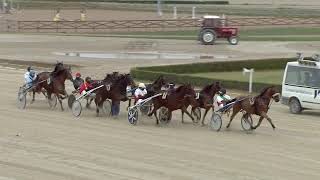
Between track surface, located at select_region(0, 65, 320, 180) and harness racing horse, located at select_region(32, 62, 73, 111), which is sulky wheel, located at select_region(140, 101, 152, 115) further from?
harness racing horse, located at select_region(32, 62, 73, 111)

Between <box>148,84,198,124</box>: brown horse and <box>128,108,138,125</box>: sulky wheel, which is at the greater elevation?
<box>148,84,198,124</box>: brown horse

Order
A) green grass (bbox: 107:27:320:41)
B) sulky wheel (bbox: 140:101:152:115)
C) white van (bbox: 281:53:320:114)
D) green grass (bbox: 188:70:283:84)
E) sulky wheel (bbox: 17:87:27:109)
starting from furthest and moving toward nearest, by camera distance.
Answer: green grass (bbox: 107:27:320:41), green grass (bbox: 188:70:283:84), white van (bbox: 281:53:320:114), sulky wheel (bbox: 17:87:27:109), sulky wheel (bbox: 140:101:152:115)

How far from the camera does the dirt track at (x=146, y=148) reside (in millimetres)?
12992

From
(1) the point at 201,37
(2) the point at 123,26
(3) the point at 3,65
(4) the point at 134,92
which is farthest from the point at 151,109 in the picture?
(2) the point at 123,26

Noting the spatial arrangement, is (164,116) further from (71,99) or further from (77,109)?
(71,99)

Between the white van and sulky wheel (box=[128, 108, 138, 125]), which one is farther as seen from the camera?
the white van

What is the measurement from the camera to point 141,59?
38000 millimetres

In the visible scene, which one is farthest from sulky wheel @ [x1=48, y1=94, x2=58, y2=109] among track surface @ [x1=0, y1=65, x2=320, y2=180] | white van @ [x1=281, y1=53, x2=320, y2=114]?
white van @ [x1=281, y1=53, x2=320, y2=114]

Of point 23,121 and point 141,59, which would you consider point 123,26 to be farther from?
point 23,121

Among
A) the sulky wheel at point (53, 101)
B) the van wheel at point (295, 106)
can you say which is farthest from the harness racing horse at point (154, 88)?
the van wheel at point (295, 106)

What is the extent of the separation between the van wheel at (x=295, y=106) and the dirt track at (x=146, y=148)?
0.25 meters

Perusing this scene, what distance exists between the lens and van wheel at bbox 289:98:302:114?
72.9 feet

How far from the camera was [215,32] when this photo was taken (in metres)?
47.3

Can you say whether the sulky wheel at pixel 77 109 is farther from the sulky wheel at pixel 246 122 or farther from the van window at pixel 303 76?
the van window at pixel 303 76
